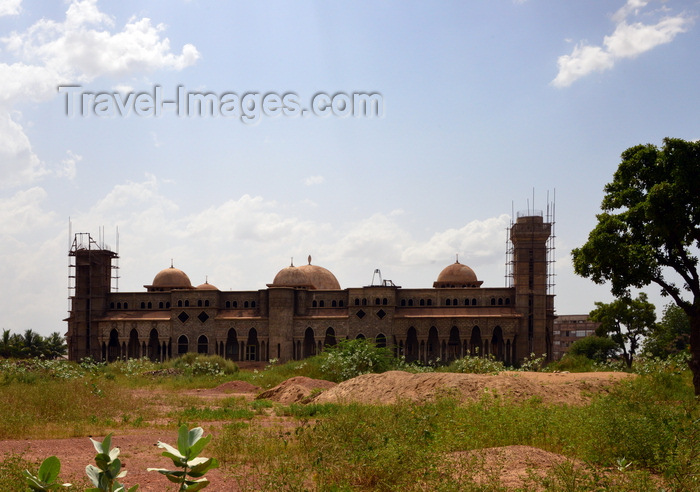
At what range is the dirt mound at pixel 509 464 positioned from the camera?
7.98 meters

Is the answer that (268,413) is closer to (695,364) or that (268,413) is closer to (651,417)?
(651,417)

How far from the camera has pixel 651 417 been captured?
10359 mm

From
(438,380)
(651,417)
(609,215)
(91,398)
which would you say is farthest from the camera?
(609,215)

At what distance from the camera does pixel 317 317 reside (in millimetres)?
49281

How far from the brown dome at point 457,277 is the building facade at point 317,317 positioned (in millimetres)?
87

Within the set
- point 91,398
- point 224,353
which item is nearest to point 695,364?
point 91,398

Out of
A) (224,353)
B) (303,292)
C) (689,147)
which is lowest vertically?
(224,353)

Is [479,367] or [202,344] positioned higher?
[479,367]

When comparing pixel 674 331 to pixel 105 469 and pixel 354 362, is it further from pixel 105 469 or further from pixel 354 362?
pixel 105 469

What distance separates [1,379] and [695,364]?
2451 centimetres

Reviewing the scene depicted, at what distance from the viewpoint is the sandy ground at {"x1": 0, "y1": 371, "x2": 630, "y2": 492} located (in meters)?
9.39

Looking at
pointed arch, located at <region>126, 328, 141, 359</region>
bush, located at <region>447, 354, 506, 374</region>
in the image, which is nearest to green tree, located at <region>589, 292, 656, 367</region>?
bush, located at <region>447, 354, 506, 374</region>

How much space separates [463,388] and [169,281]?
4277 cm

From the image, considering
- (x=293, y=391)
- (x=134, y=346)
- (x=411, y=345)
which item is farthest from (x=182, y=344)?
(x=293, y=391)
